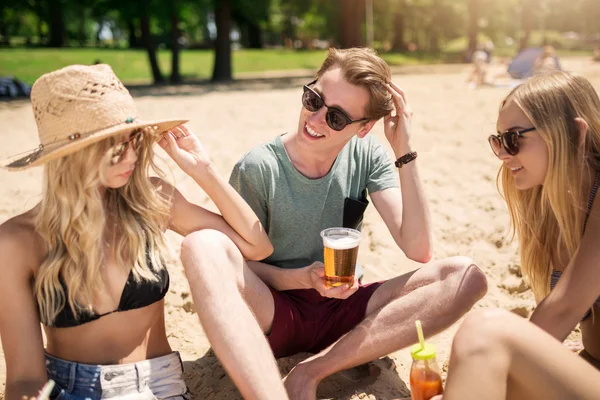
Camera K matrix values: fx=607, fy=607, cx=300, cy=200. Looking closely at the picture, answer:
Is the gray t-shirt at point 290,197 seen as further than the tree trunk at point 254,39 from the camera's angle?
No

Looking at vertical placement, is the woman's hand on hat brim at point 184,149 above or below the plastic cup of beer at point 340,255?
above

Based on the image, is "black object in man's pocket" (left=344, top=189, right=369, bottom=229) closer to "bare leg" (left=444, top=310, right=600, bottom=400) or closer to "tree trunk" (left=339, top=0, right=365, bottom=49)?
"bare leg" (left=444, top=310, right=600, bottom=400)

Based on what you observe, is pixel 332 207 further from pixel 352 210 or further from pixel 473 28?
pixel 473 28

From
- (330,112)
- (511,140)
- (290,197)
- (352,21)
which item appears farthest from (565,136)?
(352,21)

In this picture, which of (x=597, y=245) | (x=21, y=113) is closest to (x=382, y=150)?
(x=597, y=245)

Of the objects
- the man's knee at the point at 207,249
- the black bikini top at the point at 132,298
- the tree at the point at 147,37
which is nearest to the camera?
the black bikini top at the point at 132,298

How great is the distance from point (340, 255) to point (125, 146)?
97cm

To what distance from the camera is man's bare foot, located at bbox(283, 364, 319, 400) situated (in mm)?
2607

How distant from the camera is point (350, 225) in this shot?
308 cm

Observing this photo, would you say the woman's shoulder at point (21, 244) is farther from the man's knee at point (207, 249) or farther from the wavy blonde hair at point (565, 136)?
the wavy blonde hair at point (565, 136)

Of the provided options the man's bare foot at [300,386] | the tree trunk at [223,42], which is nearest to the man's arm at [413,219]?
the man's bare foot at [300,386]

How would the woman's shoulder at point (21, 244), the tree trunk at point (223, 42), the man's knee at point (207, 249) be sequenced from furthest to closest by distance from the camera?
the tree trunk at point (223, 42) → the man's knee at point (207, 249) → the woman's shoulder at point (21, 244)

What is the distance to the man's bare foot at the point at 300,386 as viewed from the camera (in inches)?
103

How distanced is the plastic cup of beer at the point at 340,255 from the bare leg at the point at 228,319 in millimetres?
399
